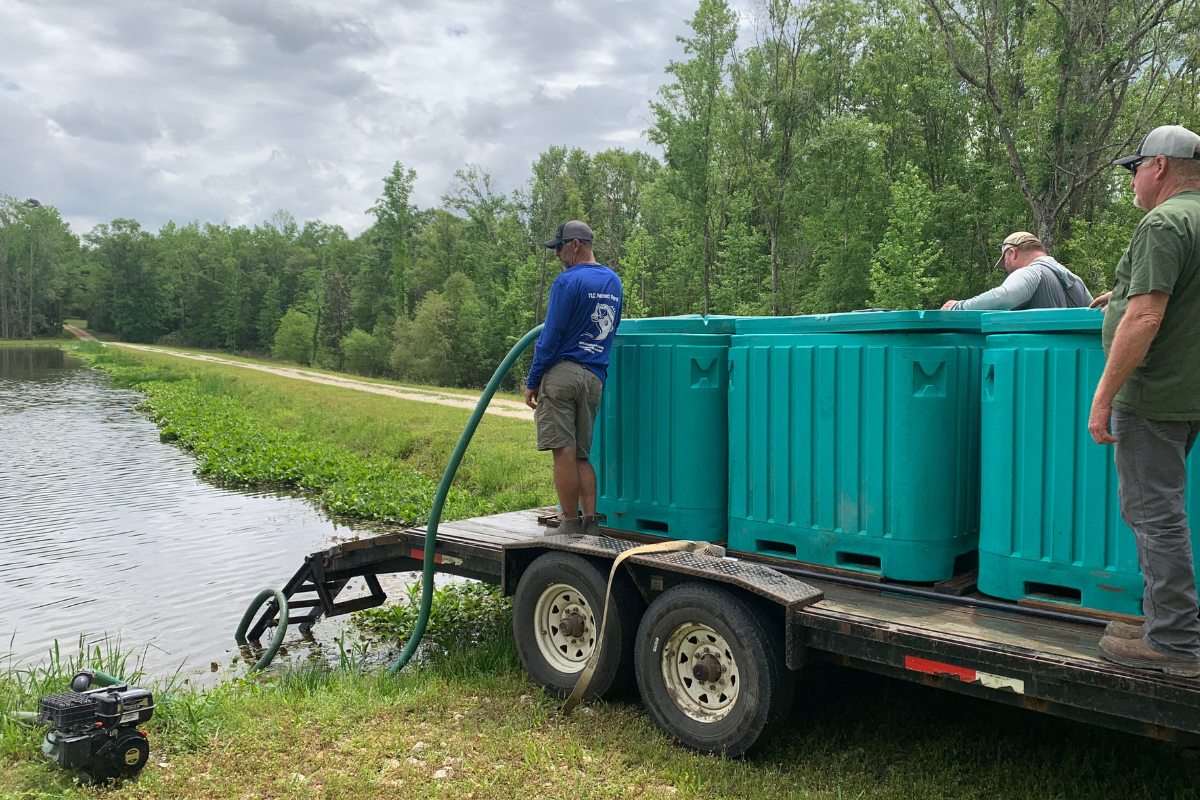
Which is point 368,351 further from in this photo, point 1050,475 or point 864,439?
point 1050,475

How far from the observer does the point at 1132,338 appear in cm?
322

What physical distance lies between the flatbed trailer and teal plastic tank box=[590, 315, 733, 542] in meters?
0.27

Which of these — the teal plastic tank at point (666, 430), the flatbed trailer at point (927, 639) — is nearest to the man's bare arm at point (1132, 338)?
the flatbed trailer at point (927, 639)

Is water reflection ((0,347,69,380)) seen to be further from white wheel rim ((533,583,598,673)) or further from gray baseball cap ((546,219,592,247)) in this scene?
white wheel rim ((533,583,598,673))

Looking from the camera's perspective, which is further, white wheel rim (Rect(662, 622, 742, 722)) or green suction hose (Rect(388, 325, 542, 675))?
green suction hose (Rect(388, 325, 542, 675))

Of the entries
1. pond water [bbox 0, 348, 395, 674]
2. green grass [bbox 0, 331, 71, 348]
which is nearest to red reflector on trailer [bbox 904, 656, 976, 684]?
pond water [bbox 0, 348, 395, 674]

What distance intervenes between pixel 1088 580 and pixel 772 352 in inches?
74.3

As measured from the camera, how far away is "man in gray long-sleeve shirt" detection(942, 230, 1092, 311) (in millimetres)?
4992

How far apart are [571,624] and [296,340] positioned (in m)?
79.4

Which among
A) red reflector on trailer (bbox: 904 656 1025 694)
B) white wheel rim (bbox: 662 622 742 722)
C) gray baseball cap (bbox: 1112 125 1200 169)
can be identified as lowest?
white wheel rim (bbox: 662 622 742 722)

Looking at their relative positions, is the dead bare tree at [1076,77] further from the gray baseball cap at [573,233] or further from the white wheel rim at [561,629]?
the white wheel rim at [561,629]

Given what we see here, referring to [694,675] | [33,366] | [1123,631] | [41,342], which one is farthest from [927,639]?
[41,342]

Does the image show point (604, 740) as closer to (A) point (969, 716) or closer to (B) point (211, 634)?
(A) point (969, 716)

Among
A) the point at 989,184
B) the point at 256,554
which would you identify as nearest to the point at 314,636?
the point at 256,554
